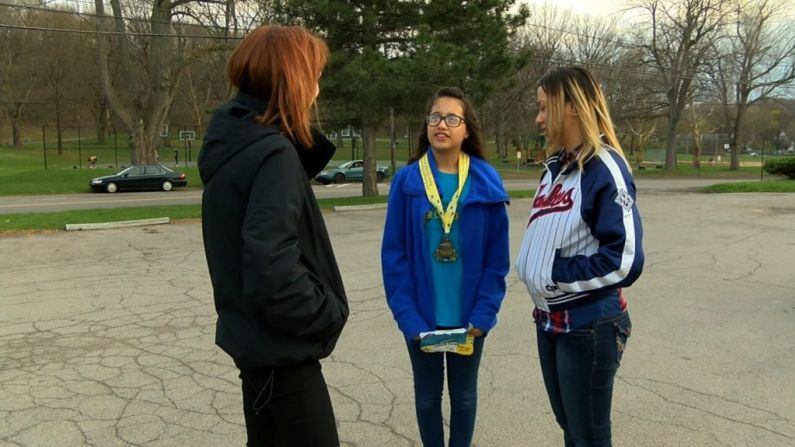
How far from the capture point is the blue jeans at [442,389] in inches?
109

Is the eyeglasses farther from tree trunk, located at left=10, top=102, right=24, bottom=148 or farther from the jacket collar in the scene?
tree trunk, located at left=10, top=102, right=24, bottom=148

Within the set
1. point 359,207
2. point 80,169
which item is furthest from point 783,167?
point 80,169

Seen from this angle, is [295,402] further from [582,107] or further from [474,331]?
[582,107]

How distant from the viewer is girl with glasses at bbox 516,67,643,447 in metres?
2.17

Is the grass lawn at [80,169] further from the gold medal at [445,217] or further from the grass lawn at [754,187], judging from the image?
the grass lawn at [754,187]

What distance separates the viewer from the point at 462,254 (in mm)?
2746

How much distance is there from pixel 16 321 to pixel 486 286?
4898mm

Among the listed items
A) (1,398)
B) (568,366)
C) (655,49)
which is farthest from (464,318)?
(655,49)

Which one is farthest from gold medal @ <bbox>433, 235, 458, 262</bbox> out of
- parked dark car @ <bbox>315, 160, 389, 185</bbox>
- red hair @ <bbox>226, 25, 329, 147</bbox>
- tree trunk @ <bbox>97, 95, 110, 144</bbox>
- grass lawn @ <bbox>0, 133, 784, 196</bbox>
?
tree trunk @ <bbox>97, 95, 110, 144</bbox>

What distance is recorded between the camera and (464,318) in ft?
9.07

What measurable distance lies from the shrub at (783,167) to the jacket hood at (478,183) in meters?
30.9

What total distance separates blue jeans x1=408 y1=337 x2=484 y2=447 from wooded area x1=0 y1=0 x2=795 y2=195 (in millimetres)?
13944

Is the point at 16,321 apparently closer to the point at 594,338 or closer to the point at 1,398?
the point at 1,398

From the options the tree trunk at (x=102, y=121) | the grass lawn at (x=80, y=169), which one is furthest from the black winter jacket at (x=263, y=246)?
the tree trunk at (x=102, y=121)
